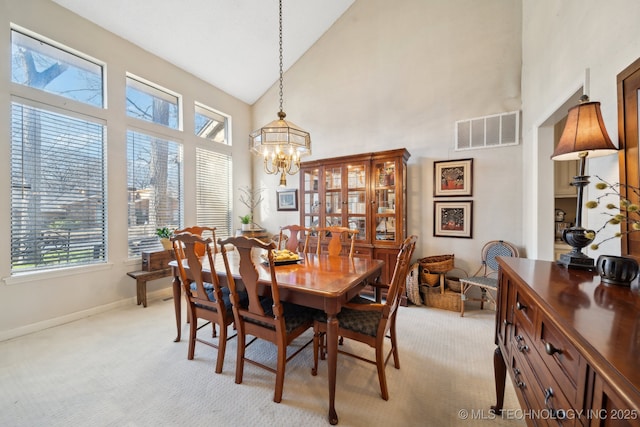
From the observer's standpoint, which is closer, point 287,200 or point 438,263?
point 438,263

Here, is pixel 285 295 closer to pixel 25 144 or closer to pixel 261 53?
pixel 25 144

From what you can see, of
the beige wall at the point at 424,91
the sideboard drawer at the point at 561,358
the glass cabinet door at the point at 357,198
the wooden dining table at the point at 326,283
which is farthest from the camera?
the glass cabinet door at the point at 357,198

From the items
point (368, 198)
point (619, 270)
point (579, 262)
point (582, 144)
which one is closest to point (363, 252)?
point (368, 198)

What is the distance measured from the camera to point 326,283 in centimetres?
168

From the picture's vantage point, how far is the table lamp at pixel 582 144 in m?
1.21

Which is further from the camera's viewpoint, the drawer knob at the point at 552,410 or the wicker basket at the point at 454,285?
the wicker basket at the point at 454,285

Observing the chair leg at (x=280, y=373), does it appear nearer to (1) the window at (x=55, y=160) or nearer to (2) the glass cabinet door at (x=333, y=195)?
(2) the glass cabinet door at (x=333, y=195)

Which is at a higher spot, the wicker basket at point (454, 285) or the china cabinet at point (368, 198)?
the china cabinet at point (368, 198)

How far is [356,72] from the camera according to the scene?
4105 mm

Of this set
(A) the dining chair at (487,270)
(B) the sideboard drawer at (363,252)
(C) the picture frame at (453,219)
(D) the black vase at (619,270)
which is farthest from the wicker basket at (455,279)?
(D) the black vase at (619,270)

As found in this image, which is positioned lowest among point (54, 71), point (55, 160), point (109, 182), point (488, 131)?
point (109, 182)

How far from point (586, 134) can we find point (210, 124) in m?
4.87

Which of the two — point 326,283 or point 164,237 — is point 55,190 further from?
point 326,283

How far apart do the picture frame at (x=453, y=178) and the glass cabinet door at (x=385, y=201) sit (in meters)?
0.64
